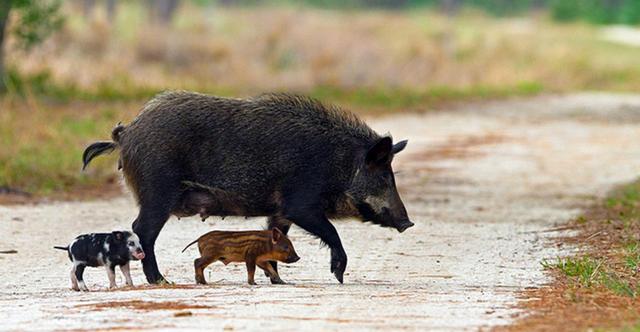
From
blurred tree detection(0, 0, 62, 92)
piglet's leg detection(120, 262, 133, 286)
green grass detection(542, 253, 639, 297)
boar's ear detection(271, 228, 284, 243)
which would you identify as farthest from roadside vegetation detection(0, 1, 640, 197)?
green grass detection(542, 253, 639, 297)

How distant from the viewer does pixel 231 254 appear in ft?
33.7

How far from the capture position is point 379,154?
10789 mm

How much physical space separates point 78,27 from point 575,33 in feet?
90.7

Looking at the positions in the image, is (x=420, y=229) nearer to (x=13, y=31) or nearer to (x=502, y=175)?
(x=502, y=175)

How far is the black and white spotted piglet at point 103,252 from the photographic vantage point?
10.1 metres

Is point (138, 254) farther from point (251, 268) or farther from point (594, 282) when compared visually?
point (594, 282)

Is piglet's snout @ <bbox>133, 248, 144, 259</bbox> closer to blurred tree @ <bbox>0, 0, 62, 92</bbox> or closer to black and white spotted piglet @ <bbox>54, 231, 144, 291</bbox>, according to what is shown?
black and white spotted piglet @ <bbox>54, 231, 144, 291</bbox>

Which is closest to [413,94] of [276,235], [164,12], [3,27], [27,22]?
[27,22]

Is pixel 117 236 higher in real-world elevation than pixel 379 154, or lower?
lower

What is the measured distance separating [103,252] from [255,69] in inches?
1056

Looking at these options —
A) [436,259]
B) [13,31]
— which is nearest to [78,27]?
[13,31]

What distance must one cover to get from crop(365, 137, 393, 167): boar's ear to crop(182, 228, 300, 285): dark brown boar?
993 millimetres

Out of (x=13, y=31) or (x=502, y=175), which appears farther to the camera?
(x=13, y=31)

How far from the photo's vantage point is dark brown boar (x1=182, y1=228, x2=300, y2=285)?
1022cm
